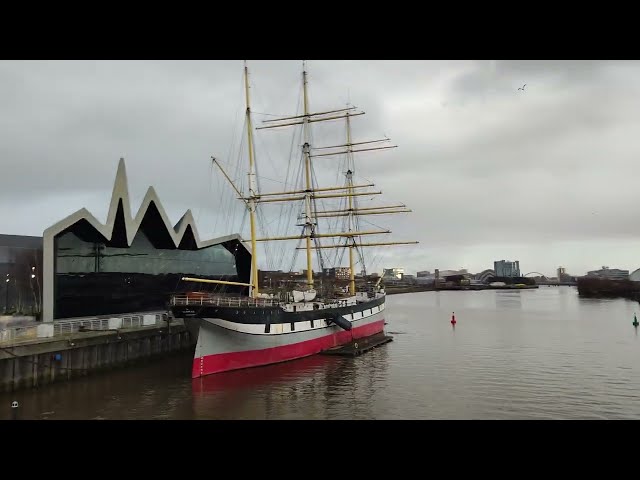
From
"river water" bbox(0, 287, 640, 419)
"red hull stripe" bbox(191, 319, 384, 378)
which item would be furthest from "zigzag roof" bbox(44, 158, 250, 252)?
"red hull stripe" bbox(191, 319, 384, 378)

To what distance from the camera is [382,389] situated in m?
23.3

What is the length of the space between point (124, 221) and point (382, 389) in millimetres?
24191

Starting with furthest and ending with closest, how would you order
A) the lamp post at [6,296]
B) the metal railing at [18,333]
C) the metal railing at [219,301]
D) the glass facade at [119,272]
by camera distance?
the lamp post at [6,296] < the glass facade at [119,272] < the metal railing at [219,301] < the metal railing at [18,333]

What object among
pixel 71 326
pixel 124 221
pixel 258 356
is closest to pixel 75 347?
pixel 71 326

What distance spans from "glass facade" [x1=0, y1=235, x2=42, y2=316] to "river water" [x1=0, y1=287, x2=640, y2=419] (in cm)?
1240

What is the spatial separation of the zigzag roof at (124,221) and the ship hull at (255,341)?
11.7 m

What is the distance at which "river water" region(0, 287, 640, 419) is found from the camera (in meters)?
19.3

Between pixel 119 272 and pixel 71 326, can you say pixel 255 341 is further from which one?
pixel 119 272

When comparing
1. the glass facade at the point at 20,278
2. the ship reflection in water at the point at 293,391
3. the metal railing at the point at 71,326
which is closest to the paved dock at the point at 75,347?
the metal railing at the point at 71,326

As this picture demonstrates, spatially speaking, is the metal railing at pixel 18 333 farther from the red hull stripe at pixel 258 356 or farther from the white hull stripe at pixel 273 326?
the white hull stripe at pixel 273 326

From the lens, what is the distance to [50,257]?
2997 cm

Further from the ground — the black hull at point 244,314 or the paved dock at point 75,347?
the black hull at point 244,314

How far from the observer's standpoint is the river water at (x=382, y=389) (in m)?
19.3
